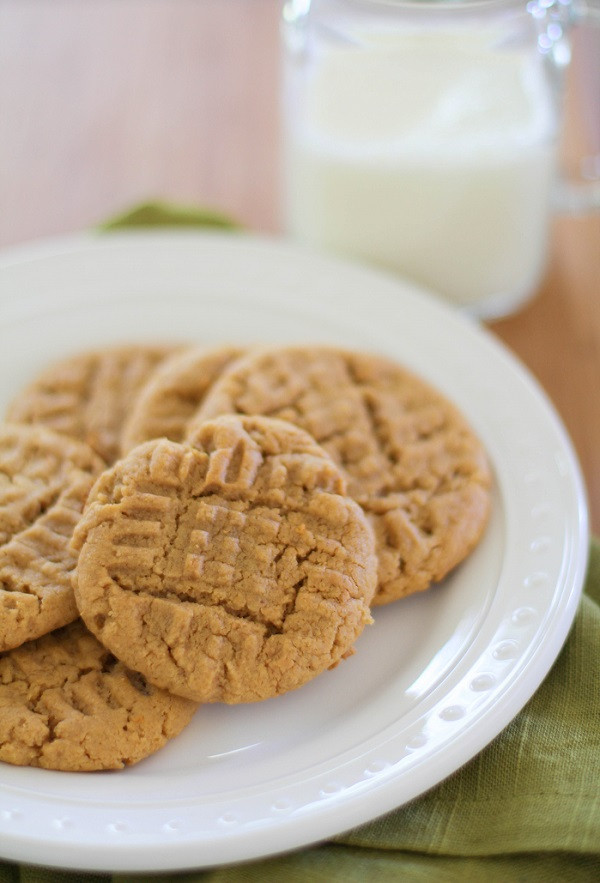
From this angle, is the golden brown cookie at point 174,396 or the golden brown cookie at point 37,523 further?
the golden brown cookie at point 174,396

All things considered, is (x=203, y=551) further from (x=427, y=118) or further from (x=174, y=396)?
(x=427, y=118)

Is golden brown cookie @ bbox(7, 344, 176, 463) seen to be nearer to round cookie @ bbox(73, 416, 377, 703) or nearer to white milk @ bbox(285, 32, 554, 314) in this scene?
round cookie @ bbox(73, 416, 377, 703)

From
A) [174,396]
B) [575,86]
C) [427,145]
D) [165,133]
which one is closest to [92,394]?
[174,396]

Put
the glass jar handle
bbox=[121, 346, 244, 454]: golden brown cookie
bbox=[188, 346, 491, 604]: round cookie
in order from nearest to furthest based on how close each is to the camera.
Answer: bbox=[188, 346, 491, 604]: round cookie → bbox=[121, 346, 244, 454]: golden brown cookie → the glass jar handle

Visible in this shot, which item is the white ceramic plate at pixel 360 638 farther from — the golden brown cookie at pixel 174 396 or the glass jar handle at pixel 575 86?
the glass jar handle at pixel 575 86

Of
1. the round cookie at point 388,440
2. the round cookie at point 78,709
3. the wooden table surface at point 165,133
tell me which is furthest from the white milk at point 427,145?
the round cookie at point 78,709

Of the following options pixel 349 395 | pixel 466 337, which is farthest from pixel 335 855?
pixel 466 337

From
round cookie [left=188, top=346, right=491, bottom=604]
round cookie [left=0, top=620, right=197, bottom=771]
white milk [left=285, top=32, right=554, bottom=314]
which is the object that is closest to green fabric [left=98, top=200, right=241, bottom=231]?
white milk [left=285, top=32, right=554, bottom=314]
